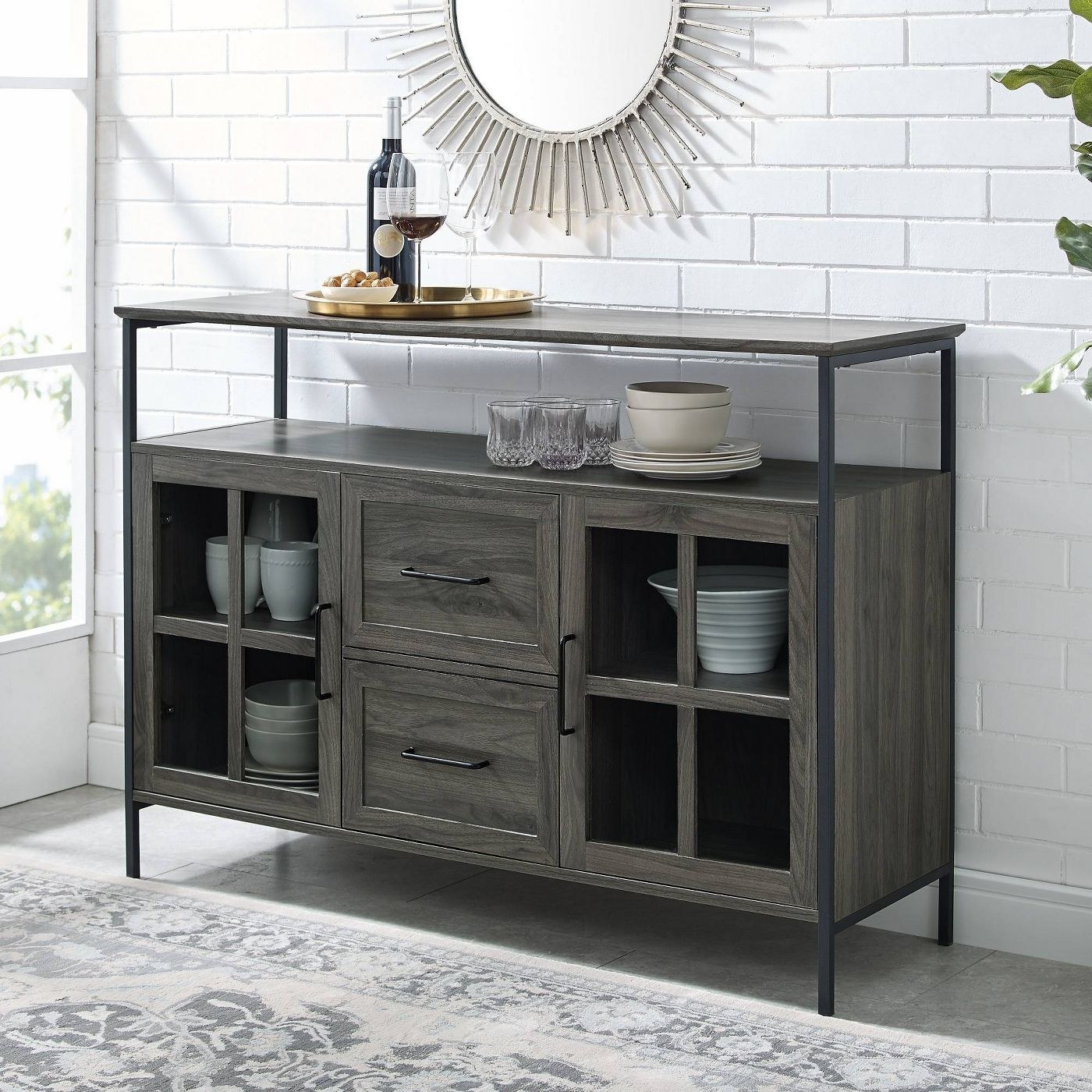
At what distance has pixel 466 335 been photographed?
10.6 feet

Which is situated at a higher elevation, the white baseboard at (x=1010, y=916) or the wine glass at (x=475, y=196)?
the wine glass at (x=475, y=196)

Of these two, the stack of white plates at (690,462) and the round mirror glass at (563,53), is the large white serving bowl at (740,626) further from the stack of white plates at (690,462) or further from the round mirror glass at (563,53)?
the round mirror glass at (563,53)

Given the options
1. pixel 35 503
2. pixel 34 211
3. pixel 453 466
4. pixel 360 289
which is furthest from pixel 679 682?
pixel 35 503

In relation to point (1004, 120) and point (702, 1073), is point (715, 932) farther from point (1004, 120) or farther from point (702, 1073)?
point (1004, 120)

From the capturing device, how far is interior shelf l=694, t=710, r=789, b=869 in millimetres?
3504

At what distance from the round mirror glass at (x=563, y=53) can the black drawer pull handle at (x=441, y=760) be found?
1.27 m

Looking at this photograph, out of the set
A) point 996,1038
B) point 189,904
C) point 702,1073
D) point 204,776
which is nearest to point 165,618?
point 204,776

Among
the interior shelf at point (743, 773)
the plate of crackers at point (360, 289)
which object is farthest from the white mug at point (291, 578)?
the interior shelf at point (743, 773)

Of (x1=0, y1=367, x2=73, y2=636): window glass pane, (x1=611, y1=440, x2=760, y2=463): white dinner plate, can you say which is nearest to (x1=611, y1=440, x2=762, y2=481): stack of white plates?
(x1=611, y1=440, x2=760, y2=463): white dinner plate

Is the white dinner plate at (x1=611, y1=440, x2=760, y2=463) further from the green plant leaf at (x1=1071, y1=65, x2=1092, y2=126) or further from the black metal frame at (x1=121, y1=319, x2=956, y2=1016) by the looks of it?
the green plant leaf at (x1=1071, y1=65, x2=1092, y2=126)

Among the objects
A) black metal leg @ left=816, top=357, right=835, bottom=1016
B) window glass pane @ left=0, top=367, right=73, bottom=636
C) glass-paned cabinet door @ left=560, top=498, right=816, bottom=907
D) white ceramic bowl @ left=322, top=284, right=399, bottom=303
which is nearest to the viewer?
black metal leg @ left=816, top=357, right=835, bottom=1016

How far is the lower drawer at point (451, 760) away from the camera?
3.31 metres

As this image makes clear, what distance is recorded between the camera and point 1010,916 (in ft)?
11.2

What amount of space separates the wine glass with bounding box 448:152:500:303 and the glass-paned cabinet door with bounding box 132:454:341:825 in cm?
59
